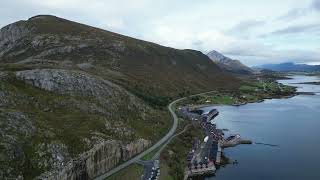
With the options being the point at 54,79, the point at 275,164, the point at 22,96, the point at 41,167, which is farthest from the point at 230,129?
the point at 41,167

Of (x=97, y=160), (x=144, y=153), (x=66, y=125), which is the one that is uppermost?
(x=66, y=125)

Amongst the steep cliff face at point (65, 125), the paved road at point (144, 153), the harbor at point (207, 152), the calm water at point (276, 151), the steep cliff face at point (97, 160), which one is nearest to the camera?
the steep cliff face at point (65, 125)

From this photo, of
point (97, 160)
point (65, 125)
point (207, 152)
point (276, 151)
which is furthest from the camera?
point (276, 151)

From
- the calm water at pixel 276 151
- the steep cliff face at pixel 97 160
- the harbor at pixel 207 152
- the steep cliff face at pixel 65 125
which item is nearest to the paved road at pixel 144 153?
the steep cliff face at pixel 97 160

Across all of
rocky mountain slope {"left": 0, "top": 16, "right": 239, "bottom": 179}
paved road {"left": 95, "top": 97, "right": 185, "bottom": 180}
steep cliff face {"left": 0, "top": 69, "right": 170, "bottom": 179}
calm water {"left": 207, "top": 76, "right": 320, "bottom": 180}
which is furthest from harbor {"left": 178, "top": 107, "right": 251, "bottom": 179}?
steep cliff face {"left": 0, "top": 69, "right": 170, "bottom": 179}

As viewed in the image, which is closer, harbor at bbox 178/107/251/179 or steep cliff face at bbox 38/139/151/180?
steep cliff face at bbox 38/139/151/180

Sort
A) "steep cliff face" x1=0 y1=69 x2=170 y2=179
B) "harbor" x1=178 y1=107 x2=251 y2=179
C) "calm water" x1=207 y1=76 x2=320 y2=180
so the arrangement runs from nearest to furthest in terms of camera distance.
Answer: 1. "steep cliff face" x1=0 y1=69 x2=170 y2=179
2. "calm water" x1=207 y1=76 x2=320 y2=180
3. "harbor" x1=178 y1=107 x2=251 y2=179

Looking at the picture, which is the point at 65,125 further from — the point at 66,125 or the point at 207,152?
the point at 207,152

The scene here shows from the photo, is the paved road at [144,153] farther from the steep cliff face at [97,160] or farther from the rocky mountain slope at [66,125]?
the rocky mountain slope at [66,125]

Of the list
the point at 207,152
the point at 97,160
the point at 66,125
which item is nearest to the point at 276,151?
the point at 207,152

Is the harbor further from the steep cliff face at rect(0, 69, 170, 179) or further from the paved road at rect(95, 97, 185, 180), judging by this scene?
the steep cliff face at rect(0, 69, 170, 179)

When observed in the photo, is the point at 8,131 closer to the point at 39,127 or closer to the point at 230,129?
the point at 39,127
